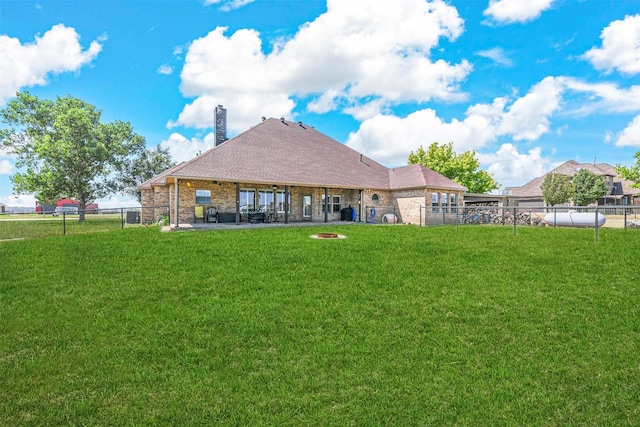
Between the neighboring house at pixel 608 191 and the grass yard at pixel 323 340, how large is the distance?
37660 mm

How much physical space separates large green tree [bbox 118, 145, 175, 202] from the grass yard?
31.7 metres

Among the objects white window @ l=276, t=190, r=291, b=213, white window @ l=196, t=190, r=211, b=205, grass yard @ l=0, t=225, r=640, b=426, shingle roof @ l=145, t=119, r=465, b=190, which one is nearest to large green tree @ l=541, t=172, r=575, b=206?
shingle roof @ l=145, t=119, r=465, b=190

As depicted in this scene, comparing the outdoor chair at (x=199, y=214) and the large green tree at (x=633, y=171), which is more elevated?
the large green tree at (x=633, y=171)

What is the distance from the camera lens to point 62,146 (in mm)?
28453

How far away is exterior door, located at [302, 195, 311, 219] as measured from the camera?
21422 millimetres

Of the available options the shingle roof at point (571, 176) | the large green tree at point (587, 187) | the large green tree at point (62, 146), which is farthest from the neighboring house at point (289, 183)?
the shingle roof at point (571, 176)

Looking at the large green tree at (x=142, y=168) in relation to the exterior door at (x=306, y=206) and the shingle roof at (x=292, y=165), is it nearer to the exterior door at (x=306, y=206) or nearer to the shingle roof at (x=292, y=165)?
the shingle roof at (x=292, y=165)

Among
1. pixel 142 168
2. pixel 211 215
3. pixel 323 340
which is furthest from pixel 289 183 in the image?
pixel 142 168

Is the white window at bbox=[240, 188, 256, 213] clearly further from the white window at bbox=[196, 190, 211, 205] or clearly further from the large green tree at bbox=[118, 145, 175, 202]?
the large green tree at bbox=[118, 145, 175, 202]

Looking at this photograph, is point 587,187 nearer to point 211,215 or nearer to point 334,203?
point 334,203

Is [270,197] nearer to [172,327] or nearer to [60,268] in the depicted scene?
[60,268]

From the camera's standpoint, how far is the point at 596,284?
6582 millimetres

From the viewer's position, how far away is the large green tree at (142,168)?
122 feet

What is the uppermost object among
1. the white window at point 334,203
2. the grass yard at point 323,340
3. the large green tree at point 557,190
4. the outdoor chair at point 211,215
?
the large green tree at point 557,190
